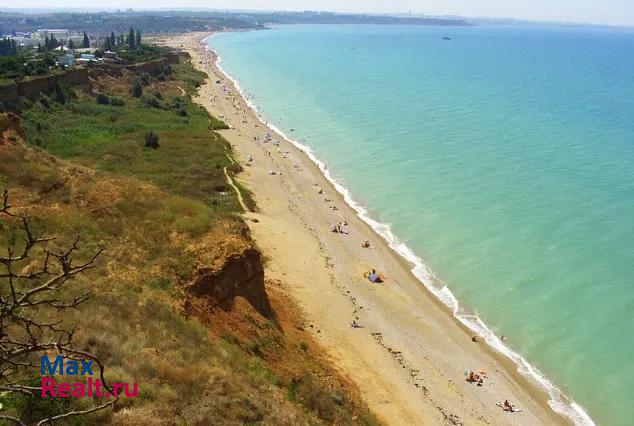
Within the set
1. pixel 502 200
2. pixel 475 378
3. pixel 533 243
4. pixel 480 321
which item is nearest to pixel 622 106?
pixel 502 200

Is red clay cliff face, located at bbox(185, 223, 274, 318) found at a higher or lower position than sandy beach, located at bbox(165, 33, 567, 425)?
higher

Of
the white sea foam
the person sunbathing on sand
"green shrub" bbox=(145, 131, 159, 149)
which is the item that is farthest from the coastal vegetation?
"green shrub" bbox=(145, 131, 159, 149)

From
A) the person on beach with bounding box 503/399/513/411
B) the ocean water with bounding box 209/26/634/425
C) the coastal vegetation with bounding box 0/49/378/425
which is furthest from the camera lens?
the ocean water with bounding box 209/26/634/425

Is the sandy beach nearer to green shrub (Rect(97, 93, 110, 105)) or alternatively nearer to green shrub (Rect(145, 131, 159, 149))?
green shrub (Rect(145, 131, 159, 149))

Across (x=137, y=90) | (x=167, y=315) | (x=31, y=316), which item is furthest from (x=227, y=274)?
(x=137, y=90)

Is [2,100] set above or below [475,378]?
above

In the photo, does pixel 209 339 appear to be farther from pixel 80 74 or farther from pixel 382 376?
pixel 80 74
